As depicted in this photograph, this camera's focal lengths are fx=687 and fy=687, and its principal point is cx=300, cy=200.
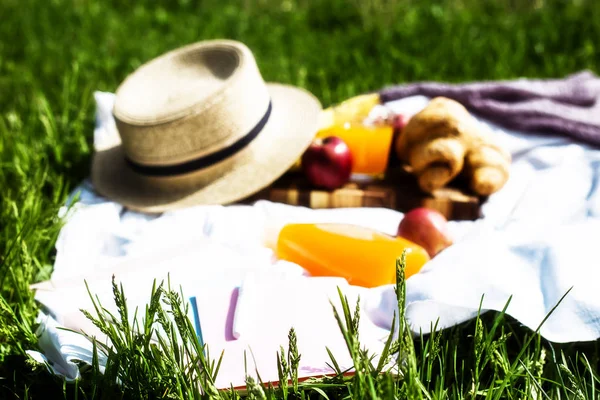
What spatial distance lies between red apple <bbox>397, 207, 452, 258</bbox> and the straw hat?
56 cm

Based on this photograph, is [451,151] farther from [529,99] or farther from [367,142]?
[529,99]

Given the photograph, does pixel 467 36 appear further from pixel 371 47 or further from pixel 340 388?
pixel 340 388

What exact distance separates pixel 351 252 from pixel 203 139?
0.75 m

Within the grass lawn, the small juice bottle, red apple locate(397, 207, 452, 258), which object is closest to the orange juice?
the small juice bottle

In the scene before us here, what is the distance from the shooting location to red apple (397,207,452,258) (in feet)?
7.02

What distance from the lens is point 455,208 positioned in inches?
96.5

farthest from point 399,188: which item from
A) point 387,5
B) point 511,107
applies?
point 387,5

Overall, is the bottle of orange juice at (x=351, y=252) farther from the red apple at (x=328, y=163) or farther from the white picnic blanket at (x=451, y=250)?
the red apple at (x=328, y=163)

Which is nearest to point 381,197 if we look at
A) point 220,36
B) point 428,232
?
point 428,232

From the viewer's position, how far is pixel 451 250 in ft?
6.70

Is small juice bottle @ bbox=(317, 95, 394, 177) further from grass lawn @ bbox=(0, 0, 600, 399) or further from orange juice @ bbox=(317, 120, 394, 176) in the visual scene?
grass lawn @ bbox=(0, 0, 600, 399)

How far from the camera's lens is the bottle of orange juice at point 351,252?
2021 millimetres

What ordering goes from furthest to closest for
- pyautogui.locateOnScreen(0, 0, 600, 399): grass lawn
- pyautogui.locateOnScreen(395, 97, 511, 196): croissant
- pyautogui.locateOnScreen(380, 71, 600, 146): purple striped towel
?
pyautogui.locateOnScreen(380, 71, 600, 146): purple striped towel < pyautogui.locateOnScreen(395, 97, 511, 196): croissant < pyautogui.locateOnScreen(0, 0, 600, 399): grass lawn

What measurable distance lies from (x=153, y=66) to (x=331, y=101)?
98 cm
